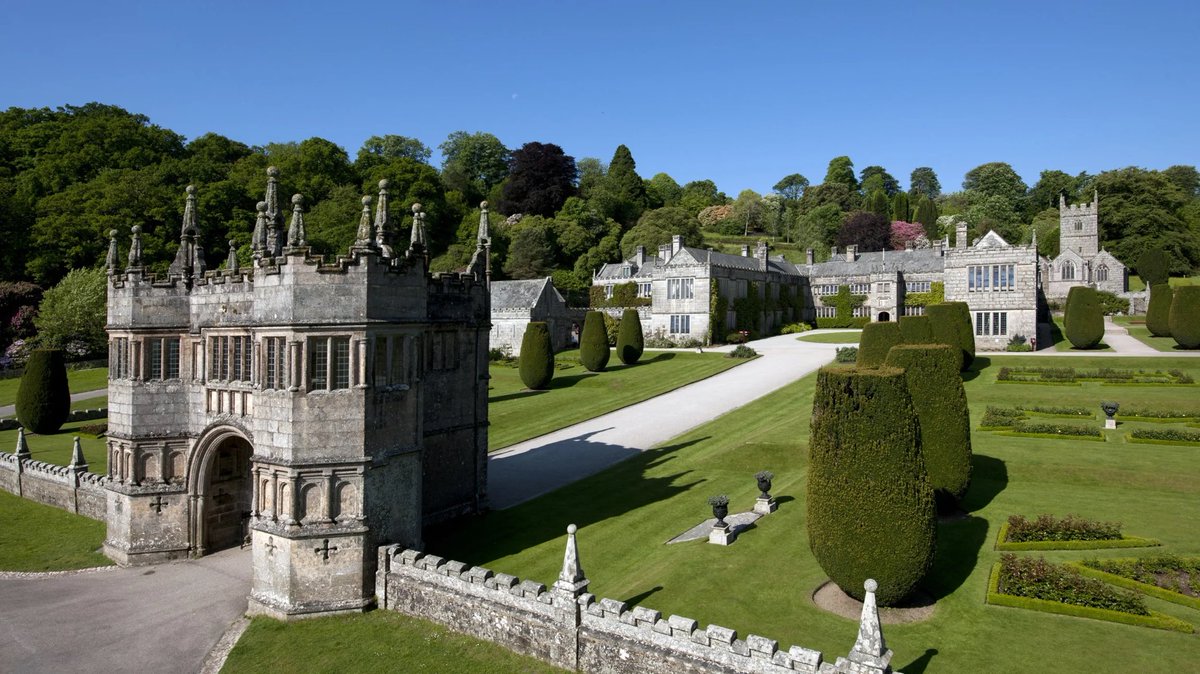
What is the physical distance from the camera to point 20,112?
79.3 metres

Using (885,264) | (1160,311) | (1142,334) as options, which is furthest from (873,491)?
(885,264)

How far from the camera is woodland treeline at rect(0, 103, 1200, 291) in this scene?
6625cm

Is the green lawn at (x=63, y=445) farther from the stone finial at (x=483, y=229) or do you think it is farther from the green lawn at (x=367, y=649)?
the stone finial at (x=483, y=229)

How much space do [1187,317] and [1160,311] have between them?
1059 cm

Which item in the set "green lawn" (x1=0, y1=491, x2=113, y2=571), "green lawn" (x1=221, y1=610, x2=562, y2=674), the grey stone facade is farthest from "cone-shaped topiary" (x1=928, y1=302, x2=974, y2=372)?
"green lawn" (x1=0, y1=491, x2=113, y2=571)

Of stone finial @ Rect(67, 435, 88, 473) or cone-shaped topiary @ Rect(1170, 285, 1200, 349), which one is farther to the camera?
cone-shaped topiary @ Rect(1170, 285, 1200, 349)

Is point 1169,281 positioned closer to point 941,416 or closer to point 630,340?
point 630,340

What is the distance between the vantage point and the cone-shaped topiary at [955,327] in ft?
132

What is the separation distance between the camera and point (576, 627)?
13930 millimetres

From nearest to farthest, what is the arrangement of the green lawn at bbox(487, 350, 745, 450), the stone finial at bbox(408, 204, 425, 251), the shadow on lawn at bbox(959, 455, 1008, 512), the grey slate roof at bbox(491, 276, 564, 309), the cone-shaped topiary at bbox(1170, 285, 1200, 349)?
the stone finial at bbox(408, 204, 425, 251), the shadow on lawn at bbox(959, 455, 1008, 512), the green lawn at bbox(487, 350, 745, 450), the cone-shaped topiary at bbox(1170, 285, 1200, 349), the grey slate roof at bbox(491, 276, 564, 309)

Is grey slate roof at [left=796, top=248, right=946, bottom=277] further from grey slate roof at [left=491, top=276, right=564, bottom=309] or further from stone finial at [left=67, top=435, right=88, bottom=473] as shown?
stone finial at [left=67, top=435, right=88, bottom=473]

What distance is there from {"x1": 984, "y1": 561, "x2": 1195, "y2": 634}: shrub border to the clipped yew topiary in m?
1.84

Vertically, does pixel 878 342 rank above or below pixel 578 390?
above

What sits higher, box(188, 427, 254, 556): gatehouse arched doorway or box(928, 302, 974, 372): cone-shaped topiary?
box(928, 302, 974, 372): cone-shaped topiary
